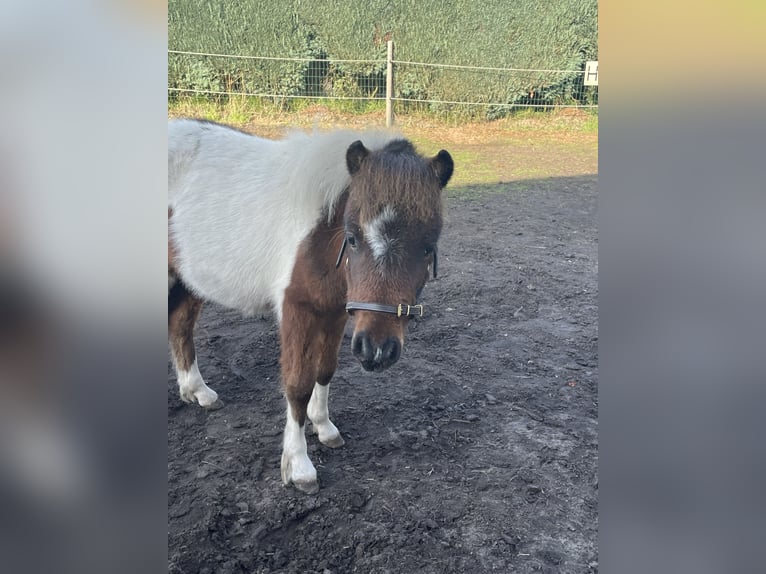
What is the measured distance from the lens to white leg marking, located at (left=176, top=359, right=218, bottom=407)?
209 centimetres

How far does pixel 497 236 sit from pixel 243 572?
3.10 m

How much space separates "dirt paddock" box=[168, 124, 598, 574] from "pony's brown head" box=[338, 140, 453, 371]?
24.9 inches

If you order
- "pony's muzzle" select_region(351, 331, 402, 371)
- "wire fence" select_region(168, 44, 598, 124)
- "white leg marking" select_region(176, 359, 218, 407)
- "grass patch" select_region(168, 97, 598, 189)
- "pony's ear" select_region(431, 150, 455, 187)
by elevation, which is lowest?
"white leg marking" select_region(176, 359, 218, 407)

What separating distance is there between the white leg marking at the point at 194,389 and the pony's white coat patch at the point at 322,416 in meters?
0.49

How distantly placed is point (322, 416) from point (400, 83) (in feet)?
8.33

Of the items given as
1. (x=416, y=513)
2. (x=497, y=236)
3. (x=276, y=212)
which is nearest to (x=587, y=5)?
(x=497, y=236)

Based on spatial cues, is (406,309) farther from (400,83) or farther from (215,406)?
(400,83)

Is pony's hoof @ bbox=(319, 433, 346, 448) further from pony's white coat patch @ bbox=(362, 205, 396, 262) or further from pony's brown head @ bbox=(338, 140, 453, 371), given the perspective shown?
pony's white coat patch @ bbox=(362, 205, 396, 262)

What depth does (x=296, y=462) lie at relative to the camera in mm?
1675

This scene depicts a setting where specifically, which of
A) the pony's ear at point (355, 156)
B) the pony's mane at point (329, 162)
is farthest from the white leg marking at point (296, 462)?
the pony's ear at point (355, 156)

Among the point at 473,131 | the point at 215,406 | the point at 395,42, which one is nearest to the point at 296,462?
the point at 215,406

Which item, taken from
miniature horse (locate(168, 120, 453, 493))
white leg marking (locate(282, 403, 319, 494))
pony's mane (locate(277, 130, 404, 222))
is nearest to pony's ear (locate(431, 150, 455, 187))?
miniature horse (locate(168, 120, 453, 493))
